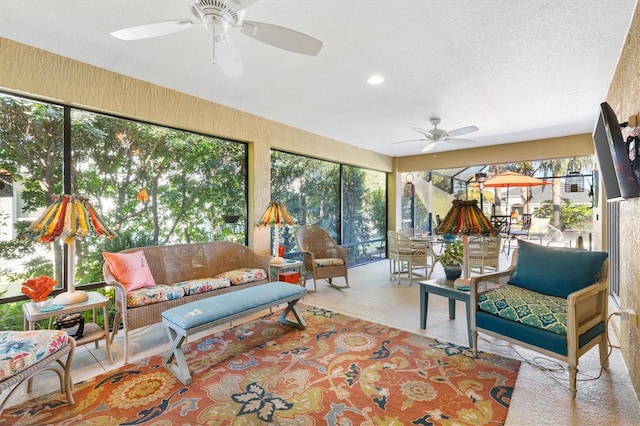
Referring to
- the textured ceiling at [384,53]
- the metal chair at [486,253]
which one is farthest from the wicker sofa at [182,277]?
the metal chair at [486,253]

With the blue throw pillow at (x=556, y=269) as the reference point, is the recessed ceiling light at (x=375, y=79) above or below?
above

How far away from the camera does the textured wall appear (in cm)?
208

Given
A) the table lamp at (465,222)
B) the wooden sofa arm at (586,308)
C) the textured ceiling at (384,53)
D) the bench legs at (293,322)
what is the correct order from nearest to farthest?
1. the wooden sofa arm at (586,308)
2. the textured ceiling at (384,53)
3. the table lamp at (465,222)
4. the bench legs at (293,322)

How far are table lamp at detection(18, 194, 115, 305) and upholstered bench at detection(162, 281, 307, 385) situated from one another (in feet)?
2.72

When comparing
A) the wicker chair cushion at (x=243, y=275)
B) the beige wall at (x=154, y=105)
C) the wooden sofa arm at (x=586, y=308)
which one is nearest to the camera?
the wooden sofa arm at (x=586, y=308)

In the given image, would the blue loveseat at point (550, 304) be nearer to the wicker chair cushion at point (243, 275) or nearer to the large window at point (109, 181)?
the wicker chair cushion at point (243, 275)

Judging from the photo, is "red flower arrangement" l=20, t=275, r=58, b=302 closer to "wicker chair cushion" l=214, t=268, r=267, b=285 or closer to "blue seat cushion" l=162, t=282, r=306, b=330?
"blue seat cushion" l=162, t=282, r=306, b=330

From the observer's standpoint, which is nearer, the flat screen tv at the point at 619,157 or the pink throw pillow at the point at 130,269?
the flat screen tv at the point at 619,157

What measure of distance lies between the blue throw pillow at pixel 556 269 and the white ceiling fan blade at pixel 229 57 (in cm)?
306

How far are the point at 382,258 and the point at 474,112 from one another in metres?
4.43

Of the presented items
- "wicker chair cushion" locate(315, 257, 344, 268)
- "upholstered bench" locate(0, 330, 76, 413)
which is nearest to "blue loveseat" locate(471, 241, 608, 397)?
"wicker chair cushion" locate(315, 257, 344, 268)

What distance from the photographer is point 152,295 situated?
279 centimetres

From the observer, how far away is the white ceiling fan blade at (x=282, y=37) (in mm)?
1812

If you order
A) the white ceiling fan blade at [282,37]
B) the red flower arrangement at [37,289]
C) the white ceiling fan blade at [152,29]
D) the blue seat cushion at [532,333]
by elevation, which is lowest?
A: the blue seat cushion at [532,333]
